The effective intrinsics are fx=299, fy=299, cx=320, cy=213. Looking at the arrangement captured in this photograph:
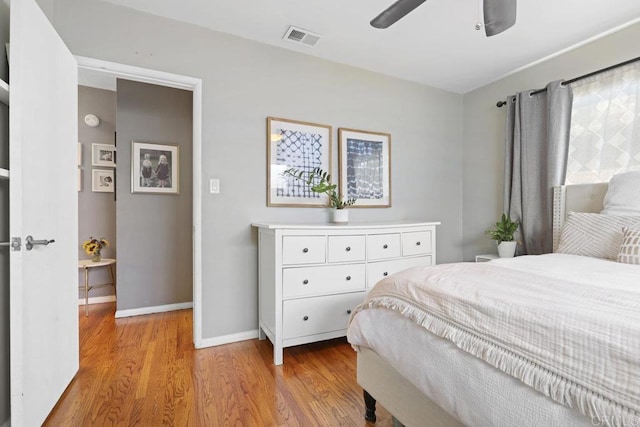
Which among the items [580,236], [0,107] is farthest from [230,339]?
[580,236]

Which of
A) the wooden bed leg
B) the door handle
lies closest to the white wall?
the door handle

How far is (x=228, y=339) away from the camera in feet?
7.77

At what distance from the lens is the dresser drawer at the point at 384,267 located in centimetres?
235

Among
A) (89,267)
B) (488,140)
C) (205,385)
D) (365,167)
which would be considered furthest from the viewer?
(488,140)

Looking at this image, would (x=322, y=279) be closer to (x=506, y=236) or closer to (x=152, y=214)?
(x=506, y=236)

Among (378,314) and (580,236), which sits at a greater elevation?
(580,236)

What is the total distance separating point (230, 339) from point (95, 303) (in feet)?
6.61

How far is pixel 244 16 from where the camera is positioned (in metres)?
2.18

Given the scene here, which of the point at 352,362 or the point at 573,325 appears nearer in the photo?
the point at 573,325

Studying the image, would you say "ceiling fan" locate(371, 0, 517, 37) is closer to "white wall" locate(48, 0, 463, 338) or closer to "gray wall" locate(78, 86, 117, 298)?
"white wall" locate(48, 0, 463, 338)

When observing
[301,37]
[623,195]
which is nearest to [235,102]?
[301,37]

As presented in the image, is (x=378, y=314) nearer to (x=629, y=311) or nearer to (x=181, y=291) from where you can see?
(x=629, y=311)

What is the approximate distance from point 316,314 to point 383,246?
75cm

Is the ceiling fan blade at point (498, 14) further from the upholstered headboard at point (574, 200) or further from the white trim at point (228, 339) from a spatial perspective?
the white trim at point (228, 339)
